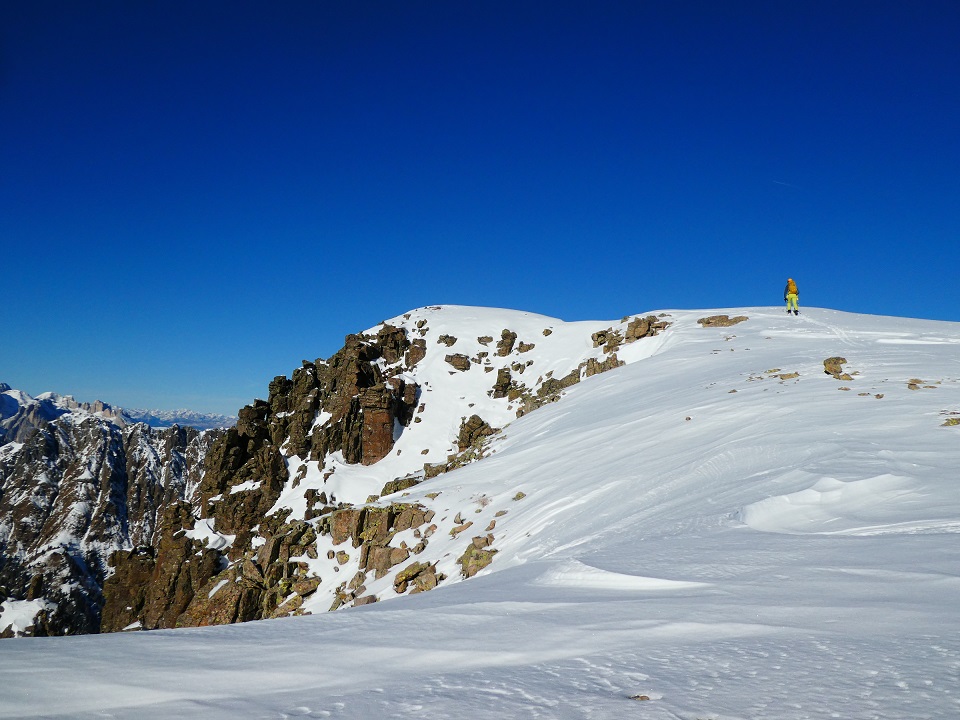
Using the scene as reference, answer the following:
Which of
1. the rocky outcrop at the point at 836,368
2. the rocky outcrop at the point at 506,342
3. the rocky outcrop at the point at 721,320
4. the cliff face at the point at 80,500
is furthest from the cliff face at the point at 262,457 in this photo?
the cliff face at the point at 80,500

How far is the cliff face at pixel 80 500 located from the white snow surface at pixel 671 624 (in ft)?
409

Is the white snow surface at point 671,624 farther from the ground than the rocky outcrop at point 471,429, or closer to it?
closer to it

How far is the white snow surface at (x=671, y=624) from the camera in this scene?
340 cm

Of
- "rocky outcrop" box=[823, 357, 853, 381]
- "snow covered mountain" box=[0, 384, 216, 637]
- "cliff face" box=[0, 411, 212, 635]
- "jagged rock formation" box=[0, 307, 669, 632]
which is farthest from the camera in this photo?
"cliff face" box=[0, 411, 212, 635]

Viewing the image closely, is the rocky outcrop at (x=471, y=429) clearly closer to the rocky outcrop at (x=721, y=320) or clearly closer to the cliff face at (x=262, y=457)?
the cliff face at (x=262, y=457)

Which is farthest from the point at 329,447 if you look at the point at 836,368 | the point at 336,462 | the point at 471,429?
the point at 836,368

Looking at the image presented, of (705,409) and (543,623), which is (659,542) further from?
(705,409)

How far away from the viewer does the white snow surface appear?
11.1 feet

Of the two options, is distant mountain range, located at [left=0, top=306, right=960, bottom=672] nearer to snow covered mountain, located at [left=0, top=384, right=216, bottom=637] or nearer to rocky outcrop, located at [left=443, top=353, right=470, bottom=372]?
rocky outcrop, located at [left=443, top=353, right=470, bottom=372]

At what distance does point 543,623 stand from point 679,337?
33763mm

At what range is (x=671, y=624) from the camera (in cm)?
478

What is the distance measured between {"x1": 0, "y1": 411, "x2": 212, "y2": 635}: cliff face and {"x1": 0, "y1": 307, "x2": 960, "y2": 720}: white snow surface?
124721mm

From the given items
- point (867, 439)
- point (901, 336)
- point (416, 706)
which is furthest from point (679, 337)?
point (416, 706)

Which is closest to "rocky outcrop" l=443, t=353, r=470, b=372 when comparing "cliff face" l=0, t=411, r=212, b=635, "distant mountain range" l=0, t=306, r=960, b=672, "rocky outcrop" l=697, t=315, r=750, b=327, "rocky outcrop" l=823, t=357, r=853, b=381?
"distant mountain range" l=0, t=306, r=960, b=672
